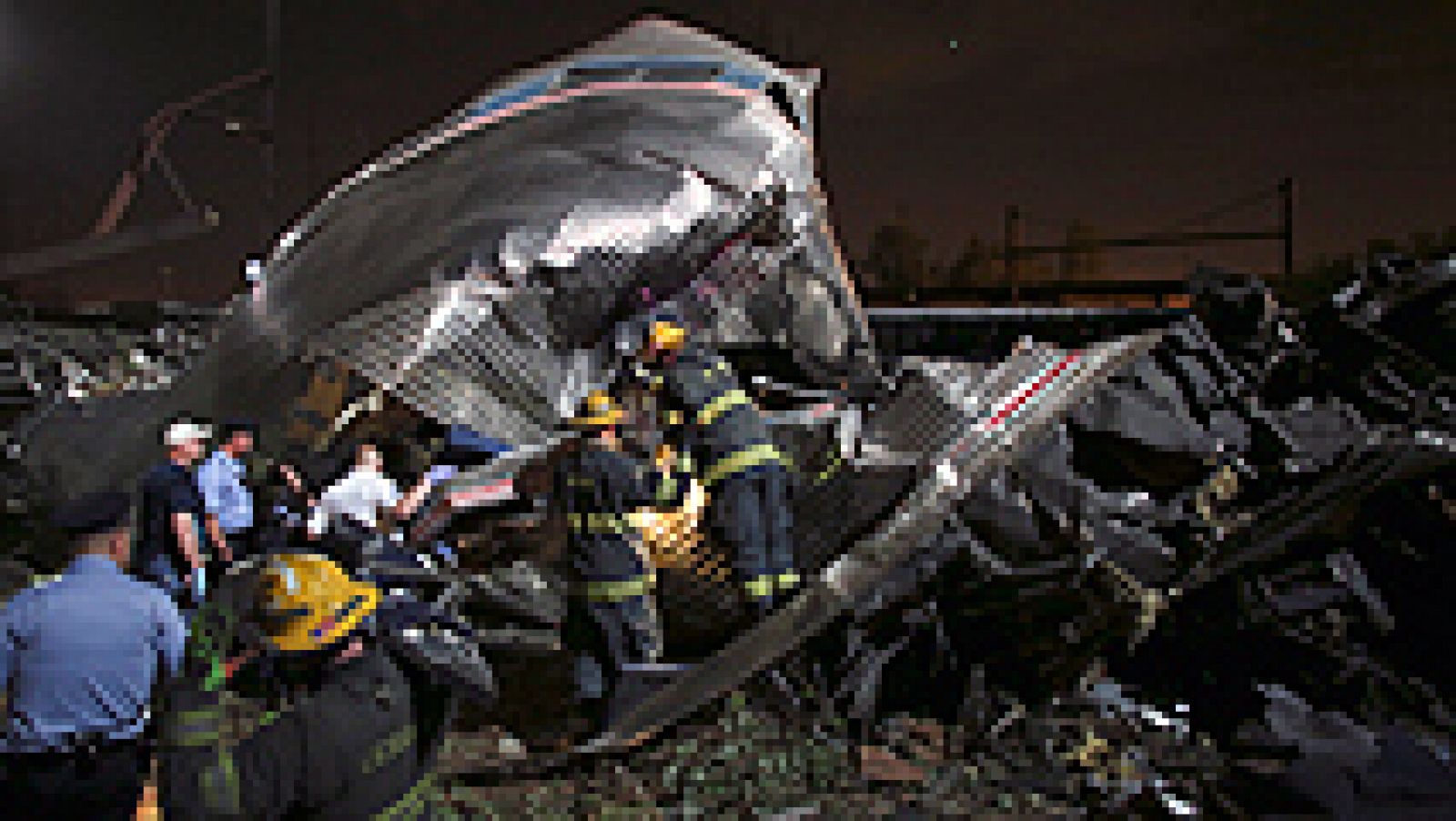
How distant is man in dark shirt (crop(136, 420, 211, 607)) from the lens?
12.3 feet

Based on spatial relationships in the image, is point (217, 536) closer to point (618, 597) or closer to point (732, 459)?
point (618, 597)

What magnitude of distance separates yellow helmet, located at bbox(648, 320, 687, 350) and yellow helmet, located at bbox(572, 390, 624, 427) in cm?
35

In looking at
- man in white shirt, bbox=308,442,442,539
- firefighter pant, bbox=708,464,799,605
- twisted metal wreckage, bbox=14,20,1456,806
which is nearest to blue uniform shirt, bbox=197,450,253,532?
twisted metal wreckage, bbox=14,20,1456,806

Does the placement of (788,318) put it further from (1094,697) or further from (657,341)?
(1094,697)

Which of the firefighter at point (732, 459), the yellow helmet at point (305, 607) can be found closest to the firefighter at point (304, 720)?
the yellow helmet at point (305, 607)

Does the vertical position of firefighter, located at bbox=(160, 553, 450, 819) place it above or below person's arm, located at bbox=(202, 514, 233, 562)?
below

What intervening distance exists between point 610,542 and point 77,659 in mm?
1923

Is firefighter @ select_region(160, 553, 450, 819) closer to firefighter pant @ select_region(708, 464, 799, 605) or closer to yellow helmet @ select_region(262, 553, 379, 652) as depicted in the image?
yellow helmet @ select_region(262, 553, 379, 652)

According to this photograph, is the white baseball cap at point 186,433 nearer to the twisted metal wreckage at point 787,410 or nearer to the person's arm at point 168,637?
the twisted metal wreckage at point 787,410

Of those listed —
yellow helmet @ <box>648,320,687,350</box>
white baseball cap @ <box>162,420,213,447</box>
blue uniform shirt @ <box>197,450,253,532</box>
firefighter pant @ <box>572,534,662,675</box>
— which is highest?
yellow helmet @ <box>648,320,687,350</box>

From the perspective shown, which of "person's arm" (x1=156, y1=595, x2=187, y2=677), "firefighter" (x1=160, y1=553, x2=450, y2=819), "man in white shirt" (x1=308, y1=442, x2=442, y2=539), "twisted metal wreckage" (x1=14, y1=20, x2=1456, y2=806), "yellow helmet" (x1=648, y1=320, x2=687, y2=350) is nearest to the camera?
"firefighter" (x1=160, y1=553, x2=450, y2=819)

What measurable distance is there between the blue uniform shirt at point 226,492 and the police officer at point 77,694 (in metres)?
1.63

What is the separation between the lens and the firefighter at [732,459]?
12.7 ft

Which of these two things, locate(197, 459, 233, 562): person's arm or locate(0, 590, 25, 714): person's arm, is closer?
locate(0, 590, 25, 714): person's arm
